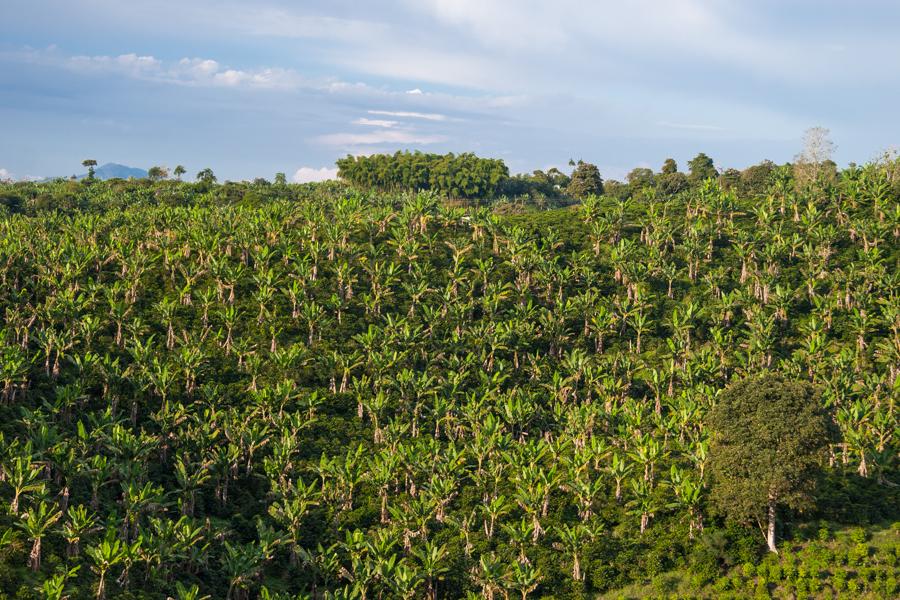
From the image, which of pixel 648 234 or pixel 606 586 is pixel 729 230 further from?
pixel 606 586

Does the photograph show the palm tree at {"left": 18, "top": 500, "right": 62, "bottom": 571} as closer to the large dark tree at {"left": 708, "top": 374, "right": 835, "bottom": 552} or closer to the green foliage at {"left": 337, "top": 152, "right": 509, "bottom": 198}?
the large dark tree at {"left": 708, "top": 374, "right": 835, "bottom": 552}

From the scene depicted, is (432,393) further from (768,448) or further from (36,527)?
(36,527)

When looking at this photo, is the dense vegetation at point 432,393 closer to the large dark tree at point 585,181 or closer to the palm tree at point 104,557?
the palm tree at point 104,557

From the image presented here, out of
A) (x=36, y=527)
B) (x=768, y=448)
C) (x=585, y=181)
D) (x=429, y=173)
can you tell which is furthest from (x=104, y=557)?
(x=585, y=181)

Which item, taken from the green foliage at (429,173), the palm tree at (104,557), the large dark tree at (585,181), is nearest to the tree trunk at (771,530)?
the palm tree at (104,557)

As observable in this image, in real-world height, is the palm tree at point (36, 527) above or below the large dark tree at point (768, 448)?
below

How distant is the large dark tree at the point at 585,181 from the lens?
6043 inches

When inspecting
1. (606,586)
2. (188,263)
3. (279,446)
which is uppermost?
(188,263)

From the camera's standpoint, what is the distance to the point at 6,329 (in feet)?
189

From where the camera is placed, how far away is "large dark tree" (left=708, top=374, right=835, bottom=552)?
4188 cm

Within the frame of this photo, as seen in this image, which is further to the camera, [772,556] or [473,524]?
[473,524]

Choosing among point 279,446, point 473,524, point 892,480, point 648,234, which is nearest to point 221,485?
point 279,446

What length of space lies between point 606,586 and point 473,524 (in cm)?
918

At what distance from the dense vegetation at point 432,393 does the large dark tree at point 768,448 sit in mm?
2288
